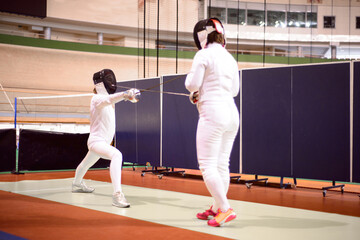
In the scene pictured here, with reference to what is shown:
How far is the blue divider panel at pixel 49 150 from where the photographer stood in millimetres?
6793

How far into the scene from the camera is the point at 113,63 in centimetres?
1934

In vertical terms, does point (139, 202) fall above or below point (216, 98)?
below

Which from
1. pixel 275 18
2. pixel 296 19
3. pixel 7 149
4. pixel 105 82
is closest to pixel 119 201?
pixel 105 82

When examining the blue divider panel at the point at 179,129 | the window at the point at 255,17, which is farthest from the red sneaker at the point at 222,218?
the window at the point at 255,17

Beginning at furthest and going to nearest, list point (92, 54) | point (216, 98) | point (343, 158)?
point (92, 54), point (343, 158), point (216, 98)

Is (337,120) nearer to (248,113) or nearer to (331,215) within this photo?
(248,113)

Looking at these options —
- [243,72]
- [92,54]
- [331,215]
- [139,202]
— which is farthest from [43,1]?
[331,215]

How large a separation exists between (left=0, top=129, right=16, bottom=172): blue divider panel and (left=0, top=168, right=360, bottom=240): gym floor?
1109 mm

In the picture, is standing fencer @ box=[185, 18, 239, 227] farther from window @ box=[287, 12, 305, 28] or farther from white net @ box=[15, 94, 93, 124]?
window @ box=[287, 12, 305, 28]

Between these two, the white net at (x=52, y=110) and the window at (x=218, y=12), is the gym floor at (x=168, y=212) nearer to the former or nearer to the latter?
the white net at (x=52, y=110)

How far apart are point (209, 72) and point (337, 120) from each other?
2592 millimetres

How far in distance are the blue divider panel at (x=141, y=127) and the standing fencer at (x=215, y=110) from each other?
3.46 m

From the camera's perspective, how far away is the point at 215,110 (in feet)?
9.23

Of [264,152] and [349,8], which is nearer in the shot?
[264,152]
